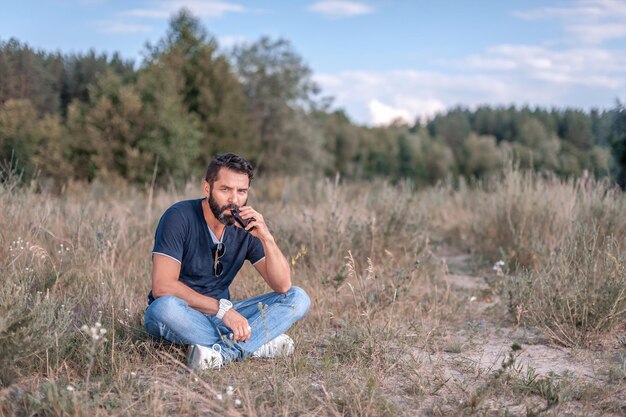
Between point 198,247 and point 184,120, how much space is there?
1877 centimetres

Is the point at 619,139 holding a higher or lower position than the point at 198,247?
higher

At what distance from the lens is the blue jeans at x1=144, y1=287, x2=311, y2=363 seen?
354cm

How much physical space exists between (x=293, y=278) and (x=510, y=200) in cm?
335

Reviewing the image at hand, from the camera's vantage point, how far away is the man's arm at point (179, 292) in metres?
3.55

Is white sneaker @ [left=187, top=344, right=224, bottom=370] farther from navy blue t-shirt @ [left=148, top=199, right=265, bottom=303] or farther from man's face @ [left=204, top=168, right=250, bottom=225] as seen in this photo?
man's face @ [left=204, top=168, right=250, bottom=225]

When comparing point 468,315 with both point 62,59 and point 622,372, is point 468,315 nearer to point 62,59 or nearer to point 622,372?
point 622,372

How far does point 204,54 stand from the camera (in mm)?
26359

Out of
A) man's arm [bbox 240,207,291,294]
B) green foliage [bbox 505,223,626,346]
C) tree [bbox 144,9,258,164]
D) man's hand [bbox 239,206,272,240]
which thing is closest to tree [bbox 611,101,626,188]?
green foliage [bbox 505,223,626,346]

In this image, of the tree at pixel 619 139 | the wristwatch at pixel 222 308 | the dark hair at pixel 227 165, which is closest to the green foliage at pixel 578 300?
the wristwatch at pixel 222 308

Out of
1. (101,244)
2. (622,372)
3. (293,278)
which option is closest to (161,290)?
(101,244)

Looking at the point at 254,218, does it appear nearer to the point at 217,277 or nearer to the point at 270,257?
the point at 270,257

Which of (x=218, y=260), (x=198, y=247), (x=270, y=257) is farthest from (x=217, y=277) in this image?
(x=270, y=257)

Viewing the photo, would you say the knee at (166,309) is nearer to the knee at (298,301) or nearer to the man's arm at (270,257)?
the man's arm at (270,257)

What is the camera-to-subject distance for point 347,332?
410cm
